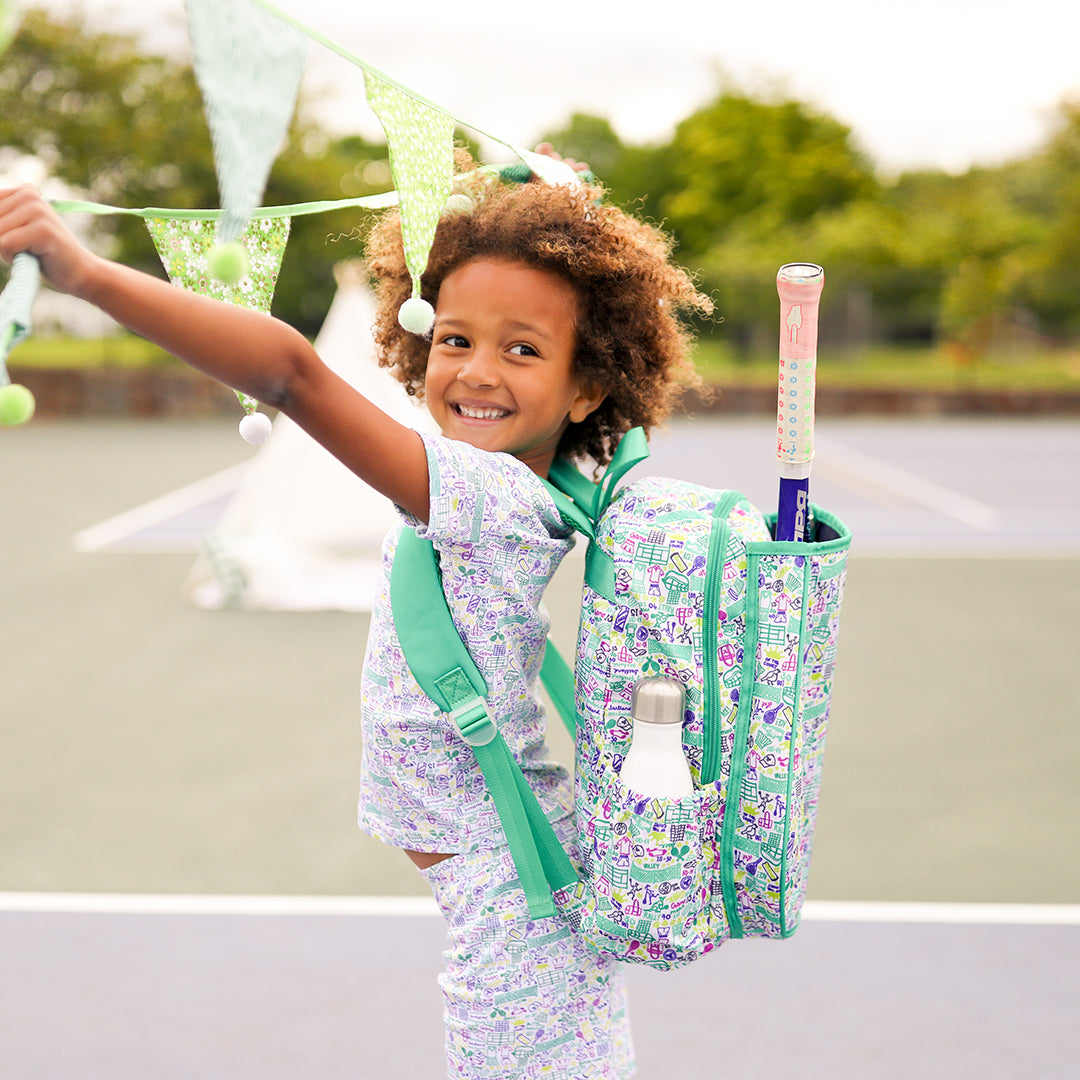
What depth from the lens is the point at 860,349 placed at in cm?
1689

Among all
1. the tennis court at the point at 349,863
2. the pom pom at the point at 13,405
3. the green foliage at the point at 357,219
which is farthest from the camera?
the green foliage at the point at 357,219

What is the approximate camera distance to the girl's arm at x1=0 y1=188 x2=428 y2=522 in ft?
3.45

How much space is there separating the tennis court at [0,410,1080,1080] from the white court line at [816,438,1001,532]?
2.09 meters

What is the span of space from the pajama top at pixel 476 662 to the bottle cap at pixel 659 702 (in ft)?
0.64

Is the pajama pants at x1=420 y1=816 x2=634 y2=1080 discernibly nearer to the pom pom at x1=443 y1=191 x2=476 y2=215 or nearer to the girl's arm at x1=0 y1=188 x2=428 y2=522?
the girl's arm at x1=0 y1=188 x2=428 y2=522

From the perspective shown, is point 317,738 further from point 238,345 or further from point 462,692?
point 238,345

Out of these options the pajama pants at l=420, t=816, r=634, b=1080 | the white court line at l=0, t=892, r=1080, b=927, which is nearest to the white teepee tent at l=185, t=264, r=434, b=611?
the white court line at l=0, t=892, r=1080, b=927

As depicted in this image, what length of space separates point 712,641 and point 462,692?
305mm

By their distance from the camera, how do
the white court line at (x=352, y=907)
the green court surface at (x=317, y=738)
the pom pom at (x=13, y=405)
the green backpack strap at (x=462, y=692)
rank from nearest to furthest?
1. the pom pom at (x=13, y=405)
2. the green backpack strap at (x=462, y=692)
3. the white court line at (x=352, y=907)
4. the green court surface at (x=317, y=738)

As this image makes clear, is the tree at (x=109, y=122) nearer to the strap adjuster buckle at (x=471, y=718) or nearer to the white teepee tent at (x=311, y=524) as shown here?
the white teepee tent at (x=311, y=524)

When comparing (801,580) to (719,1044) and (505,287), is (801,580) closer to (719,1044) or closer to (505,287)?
(505,287)

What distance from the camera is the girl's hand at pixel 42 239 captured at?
3.39 ft

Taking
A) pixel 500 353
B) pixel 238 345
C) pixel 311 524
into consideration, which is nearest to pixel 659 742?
pixel 500 353

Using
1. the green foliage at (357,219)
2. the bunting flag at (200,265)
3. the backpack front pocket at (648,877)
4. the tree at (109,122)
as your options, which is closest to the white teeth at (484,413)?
the bunting flag at (200,265)
